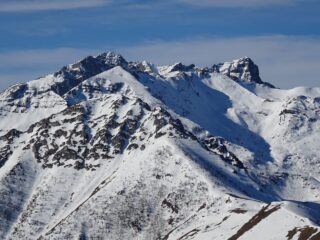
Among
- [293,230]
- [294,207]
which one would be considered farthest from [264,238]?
[294,207]

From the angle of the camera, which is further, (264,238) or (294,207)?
(294,207)

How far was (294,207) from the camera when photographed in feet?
634

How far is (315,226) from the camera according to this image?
16188 centimetres

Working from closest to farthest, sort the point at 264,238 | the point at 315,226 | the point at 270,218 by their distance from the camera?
the point at 315,226 < the point at 264,238 < the point at 270,218

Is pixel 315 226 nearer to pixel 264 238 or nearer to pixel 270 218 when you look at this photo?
pixel 264 238

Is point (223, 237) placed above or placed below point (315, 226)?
below

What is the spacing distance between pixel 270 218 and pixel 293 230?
2059 centimetres

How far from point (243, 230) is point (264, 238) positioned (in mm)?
19310

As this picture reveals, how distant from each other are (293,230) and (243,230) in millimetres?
25815

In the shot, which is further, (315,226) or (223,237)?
(223,237)

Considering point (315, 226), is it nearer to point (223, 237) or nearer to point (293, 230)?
point (293, 230)

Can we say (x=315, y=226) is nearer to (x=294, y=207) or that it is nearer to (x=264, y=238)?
(x=264, y=238)

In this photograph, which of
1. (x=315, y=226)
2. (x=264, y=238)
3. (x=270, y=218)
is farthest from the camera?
(x=270, y=218)

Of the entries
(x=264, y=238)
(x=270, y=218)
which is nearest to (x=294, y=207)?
(x=270, y=218)
